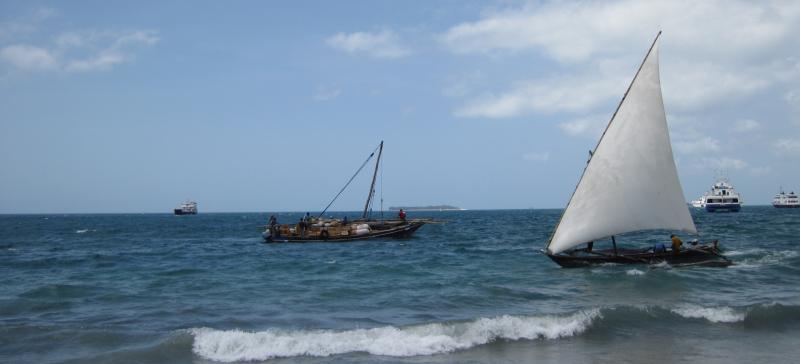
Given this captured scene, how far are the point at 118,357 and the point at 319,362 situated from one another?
470 centimetres

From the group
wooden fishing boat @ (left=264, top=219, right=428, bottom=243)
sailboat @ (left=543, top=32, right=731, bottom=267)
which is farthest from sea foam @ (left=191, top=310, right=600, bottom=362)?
wooden fishing boat @ (left=264, top=219, right=428, bottom=243)

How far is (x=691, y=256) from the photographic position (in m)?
28.6

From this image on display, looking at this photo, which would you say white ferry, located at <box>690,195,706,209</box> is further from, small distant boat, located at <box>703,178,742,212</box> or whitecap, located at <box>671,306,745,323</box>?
whitecap, located at <box>671,306,745,323</box>

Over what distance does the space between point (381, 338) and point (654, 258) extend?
17.5 m

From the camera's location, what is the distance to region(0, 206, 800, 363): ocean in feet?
49.4

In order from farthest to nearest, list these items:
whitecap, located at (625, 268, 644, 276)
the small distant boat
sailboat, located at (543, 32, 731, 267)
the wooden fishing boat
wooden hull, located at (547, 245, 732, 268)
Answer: the small distant boat → the wooden fishing boat → wooden hull, located at (547, 245, 732, 268) → whitecap, located at (625, 268, 644, 276) → sailboat, located at (543, 32, 731, 267)

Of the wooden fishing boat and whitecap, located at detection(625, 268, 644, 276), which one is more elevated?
the wooden fishing boat

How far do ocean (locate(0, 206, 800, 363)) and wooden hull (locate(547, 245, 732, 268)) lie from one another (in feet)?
1.53

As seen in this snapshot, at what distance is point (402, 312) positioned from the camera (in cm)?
1969

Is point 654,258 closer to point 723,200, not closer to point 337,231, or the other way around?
point 337,231

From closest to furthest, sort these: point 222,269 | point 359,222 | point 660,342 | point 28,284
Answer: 1. point 660,342
2. point 28,284
3. point 222,269
4. point 359,222

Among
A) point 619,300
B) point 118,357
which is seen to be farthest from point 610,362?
point 118,357

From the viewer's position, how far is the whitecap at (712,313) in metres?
18.1

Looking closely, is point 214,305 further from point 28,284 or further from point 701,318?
point 701,318
